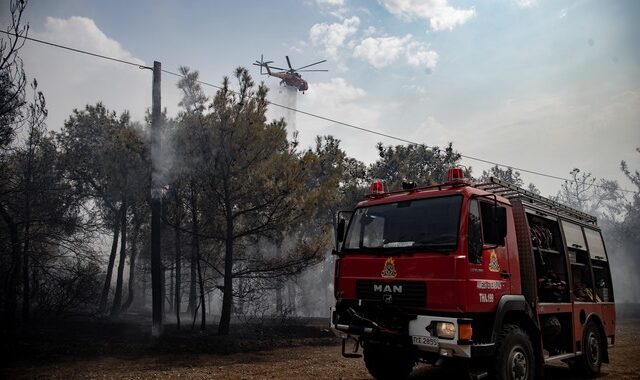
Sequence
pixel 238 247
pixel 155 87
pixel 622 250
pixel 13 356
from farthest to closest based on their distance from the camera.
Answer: pixel 622 250 → pixel 238 247 → pixel 155 87 → pixel 13 356

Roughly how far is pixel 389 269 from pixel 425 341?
41.3 inches

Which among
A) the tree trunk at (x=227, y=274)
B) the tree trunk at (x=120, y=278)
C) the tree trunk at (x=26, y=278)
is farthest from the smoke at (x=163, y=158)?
the tree trunk at (x=120, y=278)

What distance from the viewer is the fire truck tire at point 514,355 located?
5.39m

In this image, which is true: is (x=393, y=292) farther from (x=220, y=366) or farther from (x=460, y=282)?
(x=220, y=366)

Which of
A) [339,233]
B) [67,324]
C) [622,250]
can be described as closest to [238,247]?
[67,324]

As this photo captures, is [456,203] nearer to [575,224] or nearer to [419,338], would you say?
[419,338]

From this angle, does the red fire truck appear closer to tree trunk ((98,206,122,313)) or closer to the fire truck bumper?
the fire truck bumper

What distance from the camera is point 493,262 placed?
5684mm

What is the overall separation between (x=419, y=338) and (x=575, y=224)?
5053 millimetres

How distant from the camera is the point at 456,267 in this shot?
16.9 feet

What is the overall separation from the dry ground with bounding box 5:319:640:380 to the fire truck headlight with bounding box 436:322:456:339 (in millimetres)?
2958

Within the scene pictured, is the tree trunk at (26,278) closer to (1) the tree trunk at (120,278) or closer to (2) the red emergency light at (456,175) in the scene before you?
(1) the tree trunk at (120,278)

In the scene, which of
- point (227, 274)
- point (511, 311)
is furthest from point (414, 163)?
point (511, 311)

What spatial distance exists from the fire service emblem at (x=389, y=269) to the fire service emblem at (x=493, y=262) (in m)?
1.27
